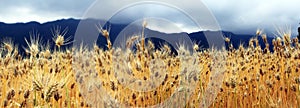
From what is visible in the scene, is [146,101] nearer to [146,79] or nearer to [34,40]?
[146,79]

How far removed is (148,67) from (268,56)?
6.27ft

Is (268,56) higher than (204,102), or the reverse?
(268,56)

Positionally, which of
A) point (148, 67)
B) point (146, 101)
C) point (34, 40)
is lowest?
point (146, 101)

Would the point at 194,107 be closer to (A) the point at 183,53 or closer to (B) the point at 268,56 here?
(A) the point at 183,53

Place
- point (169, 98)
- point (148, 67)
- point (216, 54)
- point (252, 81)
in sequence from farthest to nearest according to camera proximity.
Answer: point (216, 54) → point (252, 81) → point (148, 67) → point (169, 98)

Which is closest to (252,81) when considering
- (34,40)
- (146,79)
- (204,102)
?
(204,102)

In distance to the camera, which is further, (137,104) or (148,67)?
(148,67)

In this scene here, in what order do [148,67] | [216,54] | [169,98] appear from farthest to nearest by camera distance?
[216,54]
[148,67]
[169,98]

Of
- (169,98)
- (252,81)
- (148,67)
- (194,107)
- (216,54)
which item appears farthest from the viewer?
(216,54)

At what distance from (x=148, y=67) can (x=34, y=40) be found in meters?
1.08

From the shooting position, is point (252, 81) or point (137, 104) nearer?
point (137, 104)

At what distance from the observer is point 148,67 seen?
3.69m

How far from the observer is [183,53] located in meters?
4.27

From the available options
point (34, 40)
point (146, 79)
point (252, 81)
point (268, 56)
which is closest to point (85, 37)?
point (34, 40)
